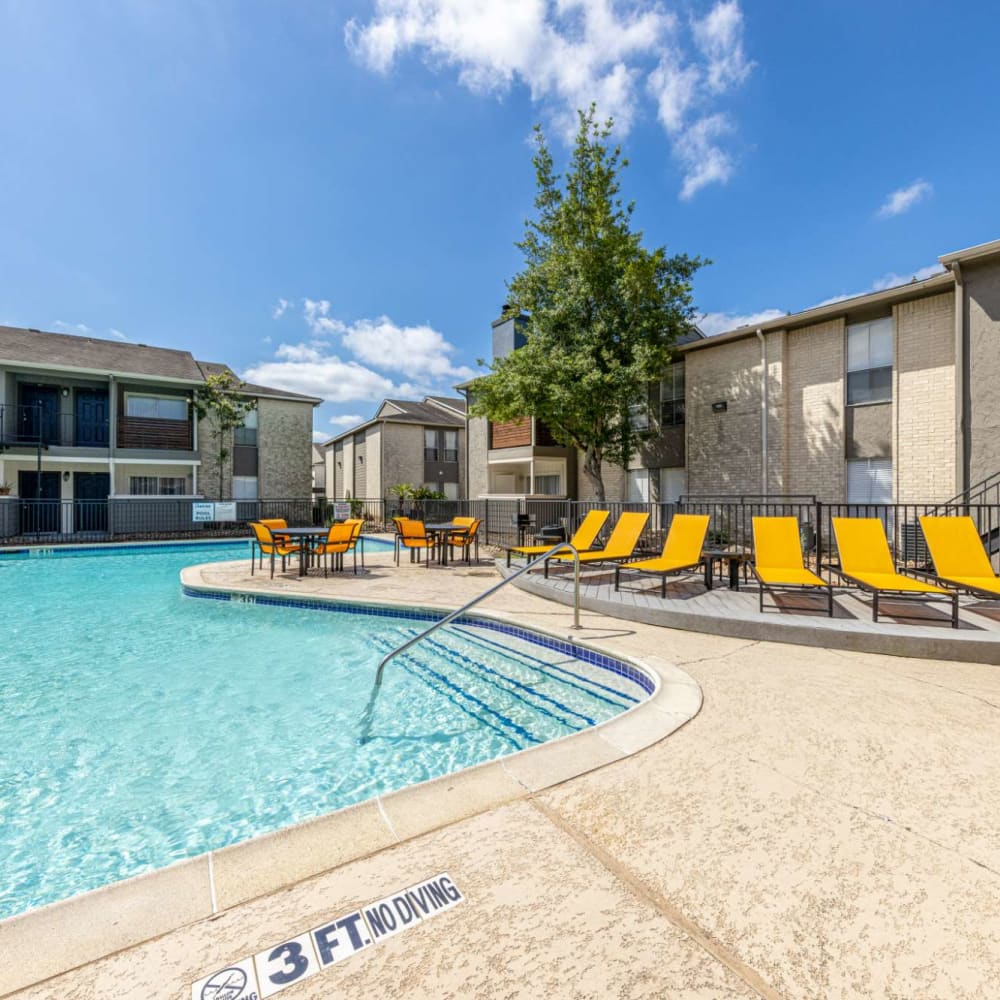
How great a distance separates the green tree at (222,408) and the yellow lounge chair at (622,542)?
20.0 metres

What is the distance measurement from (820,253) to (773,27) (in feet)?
26.8

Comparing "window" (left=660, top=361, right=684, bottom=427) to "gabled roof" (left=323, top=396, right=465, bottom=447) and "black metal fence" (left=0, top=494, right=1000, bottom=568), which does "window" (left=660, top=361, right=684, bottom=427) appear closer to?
"black metal fence" (left=0, top=494, right=1000, bottom=568)

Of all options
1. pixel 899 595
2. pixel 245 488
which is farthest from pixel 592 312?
pixel 245 488

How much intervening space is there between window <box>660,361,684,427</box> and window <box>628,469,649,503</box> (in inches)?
74.8

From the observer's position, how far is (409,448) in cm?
2875

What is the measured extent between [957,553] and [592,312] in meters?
11.6

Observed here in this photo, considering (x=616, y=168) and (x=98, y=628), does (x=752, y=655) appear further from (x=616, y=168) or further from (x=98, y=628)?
(x=616, y=168)

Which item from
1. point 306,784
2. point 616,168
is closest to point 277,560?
point 306,784

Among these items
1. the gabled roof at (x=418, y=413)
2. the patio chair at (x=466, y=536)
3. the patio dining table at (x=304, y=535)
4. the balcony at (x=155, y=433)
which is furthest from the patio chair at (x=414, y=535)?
the gabled roof at (x=418, y=413)

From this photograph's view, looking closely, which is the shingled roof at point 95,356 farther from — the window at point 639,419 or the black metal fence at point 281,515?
the window at point 639,419

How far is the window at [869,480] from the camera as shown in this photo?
42.4 feet

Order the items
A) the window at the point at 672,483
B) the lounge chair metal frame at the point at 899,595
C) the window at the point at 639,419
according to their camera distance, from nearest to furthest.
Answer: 1. the lounge chair metal frame at the point at 899,595
2. the window at the point at 672,483
3. the window at the point at 639,419

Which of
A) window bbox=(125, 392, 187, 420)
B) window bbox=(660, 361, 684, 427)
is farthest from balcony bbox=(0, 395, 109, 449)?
window bbox=(660, 361, 684, 427)

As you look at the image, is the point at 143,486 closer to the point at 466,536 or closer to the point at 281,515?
the point at 281,515
